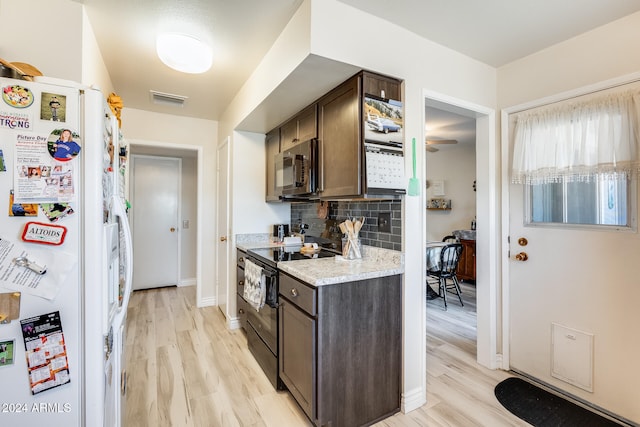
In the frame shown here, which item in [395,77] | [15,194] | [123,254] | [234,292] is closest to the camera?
[15,194]

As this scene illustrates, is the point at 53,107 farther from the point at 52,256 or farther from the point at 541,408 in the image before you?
the point at 541,408

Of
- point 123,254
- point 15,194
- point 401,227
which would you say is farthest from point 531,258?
point 15,194

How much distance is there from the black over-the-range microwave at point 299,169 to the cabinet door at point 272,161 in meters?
0.25

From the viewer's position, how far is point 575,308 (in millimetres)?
1986

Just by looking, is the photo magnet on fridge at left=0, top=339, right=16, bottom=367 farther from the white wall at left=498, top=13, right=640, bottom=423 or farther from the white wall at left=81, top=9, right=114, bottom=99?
the white wall at left=498, top=13, right=640, bottom=423

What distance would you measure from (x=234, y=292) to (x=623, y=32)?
3.70 metres

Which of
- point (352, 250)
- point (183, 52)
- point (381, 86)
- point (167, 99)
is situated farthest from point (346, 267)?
point (167, 99)

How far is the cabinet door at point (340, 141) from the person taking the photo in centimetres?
182

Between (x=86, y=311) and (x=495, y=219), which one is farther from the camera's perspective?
(x=495, y=219)

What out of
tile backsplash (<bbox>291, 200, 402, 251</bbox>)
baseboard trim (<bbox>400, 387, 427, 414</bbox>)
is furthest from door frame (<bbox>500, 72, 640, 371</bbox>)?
tile backsplash (<bbox>291, 200, 402, 251</bbox>)

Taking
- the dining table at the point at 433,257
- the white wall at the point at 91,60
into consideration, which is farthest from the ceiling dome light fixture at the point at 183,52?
the dining table at the point at 433,257

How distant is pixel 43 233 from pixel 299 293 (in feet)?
3.91

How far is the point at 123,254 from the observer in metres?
1.46

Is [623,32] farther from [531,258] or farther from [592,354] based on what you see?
[592,354]
